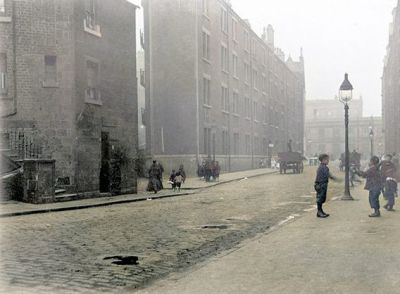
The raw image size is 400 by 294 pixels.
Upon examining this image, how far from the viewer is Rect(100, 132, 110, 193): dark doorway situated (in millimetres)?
21484

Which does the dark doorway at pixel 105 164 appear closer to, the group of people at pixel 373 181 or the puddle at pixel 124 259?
the group of people at pixel 373 181

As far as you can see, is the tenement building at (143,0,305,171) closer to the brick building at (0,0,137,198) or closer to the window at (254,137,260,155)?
the window at (254,137,260,155)

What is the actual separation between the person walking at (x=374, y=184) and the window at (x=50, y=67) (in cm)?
1257

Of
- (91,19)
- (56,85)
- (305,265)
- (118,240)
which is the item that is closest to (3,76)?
(56,85)

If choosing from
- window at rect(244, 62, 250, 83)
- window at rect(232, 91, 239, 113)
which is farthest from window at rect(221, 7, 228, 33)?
window at rect(244, 62, 250, 83)

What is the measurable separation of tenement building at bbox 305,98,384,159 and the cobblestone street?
75.7 metres

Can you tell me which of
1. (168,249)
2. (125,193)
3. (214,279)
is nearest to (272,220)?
(168,249)

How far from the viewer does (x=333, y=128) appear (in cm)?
9081

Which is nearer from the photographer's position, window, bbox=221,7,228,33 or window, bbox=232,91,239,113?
window, bbox=221,7,228,33

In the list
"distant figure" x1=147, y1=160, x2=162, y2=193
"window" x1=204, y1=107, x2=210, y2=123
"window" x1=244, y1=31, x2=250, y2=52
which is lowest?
"distant figure" x1=147, y1=160, x2=162, y2=193

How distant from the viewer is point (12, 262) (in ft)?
24.2

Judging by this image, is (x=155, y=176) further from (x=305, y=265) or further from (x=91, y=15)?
(x=305, y=265)

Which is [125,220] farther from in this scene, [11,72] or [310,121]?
[310,121]

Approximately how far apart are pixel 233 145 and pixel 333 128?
5299 centimetres
